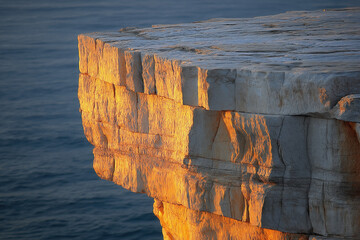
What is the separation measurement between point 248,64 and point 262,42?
0.89 meters

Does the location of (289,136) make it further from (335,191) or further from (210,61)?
(210,61)

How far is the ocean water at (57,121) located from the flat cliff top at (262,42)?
4.26 meters

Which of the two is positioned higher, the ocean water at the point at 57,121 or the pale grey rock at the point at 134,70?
the pale grey rock at the point at 134,70

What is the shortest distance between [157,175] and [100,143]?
0.81 meters

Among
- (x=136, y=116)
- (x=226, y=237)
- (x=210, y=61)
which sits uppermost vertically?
(x=210, y=61)

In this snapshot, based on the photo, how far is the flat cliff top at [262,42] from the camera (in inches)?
141

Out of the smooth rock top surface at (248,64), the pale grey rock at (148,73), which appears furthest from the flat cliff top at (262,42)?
the pale grey rock at (148,73)

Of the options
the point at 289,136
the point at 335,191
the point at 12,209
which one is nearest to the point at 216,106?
the point at 289,136

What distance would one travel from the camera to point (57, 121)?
13125 millimetres

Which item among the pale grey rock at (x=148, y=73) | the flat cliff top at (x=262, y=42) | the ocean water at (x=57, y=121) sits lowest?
the ocean water at (x=57, y=121)

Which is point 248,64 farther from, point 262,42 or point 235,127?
point 262,42

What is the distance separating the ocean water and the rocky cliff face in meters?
4.57

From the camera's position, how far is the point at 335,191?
3314 millimetres

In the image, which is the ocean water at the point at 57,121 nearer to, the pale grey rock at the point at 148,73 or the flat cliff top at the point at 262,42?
the flat cliff top at the point at 262,42
